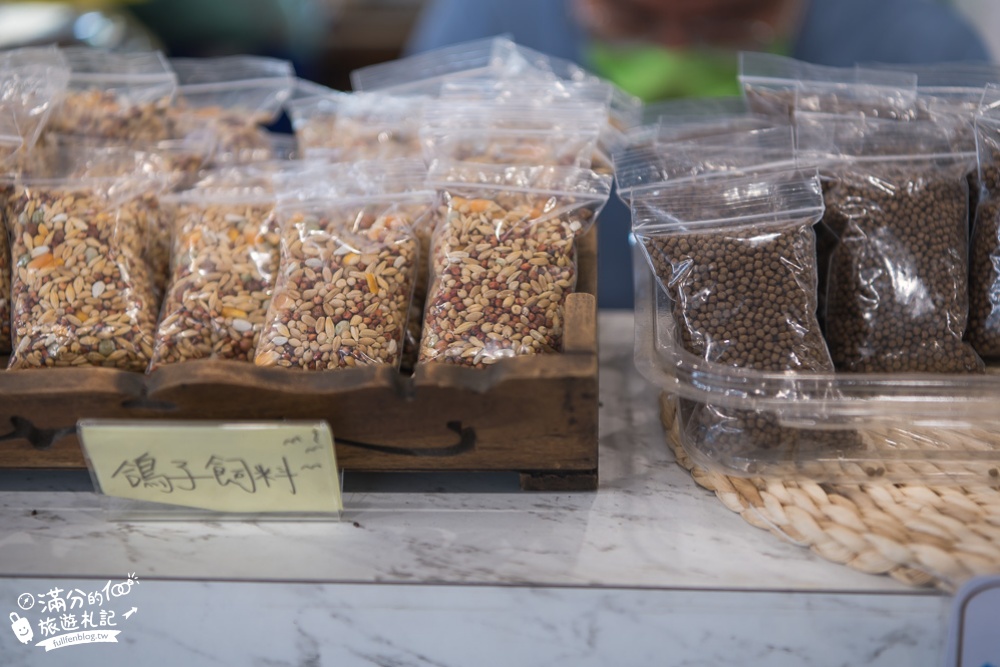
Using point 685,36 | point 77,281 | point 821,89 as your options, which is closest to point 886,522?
point 821,89

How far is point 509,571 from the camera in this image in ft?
2.39

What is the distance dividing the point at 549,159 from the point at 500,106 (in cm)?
11

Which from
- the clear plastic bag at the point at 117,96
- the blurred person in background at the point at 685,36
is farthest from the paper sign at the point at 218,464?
the blurred person in background at the point at 685,36

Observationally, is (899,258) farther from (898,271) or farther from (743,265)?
(743,265)

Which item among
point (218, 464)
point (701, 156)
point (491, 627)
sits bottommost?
point (491, 627)

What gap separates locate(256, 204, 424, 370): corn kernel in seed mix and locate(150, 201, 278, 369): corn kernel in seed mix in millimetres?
40

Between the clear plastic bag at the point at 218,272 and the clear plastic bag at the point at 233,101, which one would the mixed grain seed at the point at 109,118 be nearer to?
the clear plastic bag at the point at 233,101

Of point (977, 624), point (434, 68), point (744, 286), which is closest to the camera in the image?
point (977, 624)

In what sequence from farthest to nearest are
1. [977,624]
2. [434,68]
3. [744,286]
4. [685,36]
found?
[685,36]
[434,68]
[744,286]
[977,624]

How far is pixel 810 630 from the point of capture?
0.70 m

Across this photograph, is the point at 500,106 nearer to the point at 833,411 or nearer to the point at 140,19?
the point at 833,411

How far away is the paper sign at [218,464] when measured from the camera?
72 cm

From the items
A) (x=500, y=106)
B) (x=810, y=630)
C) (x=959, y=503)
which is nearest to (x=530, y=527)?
(x=810, y=630)

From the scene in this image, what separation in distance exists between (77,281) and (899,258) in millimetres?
853
